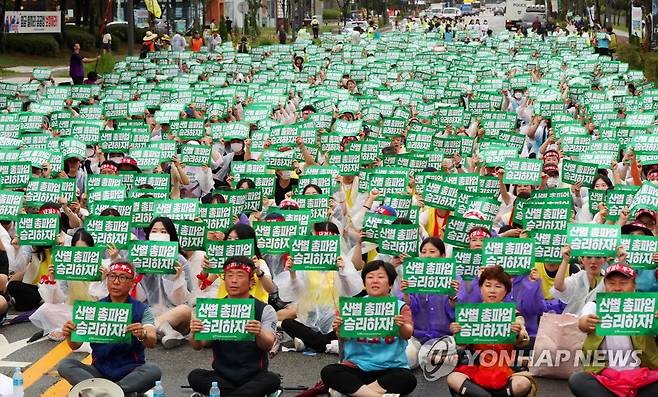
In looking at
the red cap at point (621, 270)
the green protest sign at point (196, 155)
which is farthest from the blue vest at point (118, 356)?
the green protest sign at point (196, 155)

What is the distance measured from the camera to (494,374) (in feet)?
A: 30.8

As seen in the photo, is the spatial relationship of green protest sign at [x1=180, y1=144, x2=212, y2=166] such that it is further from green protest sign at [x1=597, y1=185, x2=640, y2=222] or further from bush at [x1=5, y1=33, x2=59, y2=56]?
bush at [x1=5, y1=33, x2=59, y2=56]

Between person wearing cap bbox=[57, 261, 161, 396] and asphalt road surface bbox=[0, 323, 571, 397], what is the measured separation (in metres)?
0.90

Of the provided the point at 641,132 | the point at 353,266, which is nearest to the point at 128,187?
the point at 353,266

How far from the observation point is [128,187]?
15.1 m

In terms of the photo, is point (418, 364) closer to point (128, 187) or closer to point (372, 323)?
point (372, 323)

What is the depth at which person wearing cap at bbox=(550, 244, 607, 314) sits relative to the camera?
430 inches

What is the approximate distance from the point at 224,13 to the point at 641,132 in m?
69.6

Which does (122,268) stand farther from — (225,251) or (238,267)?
(225,251)

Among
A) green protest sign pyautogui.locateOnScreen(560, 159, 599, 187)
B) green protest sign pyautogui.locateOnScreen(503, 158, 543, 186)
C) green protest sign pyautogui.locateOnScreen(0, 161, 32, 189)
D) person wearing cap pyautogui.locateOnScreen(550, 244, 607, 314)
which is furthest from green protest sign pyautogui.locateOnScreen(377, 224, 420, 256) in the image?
green protest sign pyautogui.locateOnScreen(0, 161, 32, 189)

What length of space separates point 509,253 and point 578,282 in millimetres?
706

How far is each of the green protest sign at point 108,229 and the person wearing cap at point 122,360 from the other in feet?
8.53

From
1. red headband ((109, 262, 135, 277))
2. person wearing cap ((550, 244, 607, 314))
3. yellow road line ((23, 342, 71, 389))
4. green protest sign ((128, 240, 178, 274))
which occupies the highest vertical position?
red headband ((109, 262, 135, 277))

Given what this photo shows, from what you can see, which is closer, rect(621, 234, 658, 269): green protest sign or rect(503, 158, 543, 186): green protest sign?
rect(621, 234, 658, 269): green protest sign
